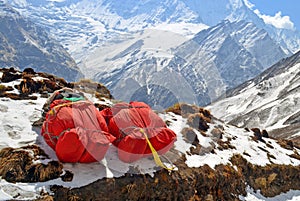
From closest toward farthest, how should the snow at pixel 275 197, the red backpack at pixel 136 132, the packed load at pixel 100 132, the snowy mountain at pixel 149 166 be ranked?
the snowy mountain at pixel 149 166 < the packed load at pixel 100 132 < the red backpack at pixel 136 132 < the snow at pixel 275 197

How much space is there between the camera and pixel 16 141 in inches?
485

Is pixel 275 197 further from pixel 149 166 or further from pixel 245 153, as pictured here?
pixel 149 166

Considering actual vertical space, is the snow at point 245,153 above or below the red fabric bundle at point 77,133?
below

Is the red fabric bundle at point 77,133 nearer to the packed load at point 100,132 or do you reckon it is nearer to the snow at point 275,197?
the packed load at point 100,132

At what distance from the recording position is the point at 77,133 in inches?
431

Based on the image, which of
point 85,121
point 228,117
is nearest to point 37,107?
point 85,121

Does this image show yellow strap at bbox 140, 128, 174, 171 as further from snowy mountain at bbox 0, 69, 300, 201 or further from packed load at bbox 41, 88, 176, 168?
snowy mountain at bbox 0, 69, 300, 201

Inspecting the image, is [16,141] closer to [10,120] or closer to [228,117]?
[10,120]

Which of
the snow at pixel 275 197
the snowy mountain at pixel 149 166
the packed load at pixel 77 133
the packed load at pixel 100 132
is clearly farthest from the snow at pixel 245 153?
the packed load at pixel 77 133

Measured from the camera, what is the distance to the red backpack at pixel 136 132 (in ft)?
39.9

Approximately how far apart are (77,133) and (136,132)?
7.55 feet

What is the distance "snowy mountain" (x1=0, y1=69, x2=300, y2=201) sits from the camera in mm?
10758

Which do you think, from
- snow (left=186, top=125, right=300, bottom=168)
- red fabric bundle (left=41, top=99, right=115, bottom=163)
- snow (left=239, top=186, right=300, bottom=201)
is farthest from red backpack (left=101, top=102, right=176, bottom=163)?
snow (left=239, top=186, right=300, bottom=201)

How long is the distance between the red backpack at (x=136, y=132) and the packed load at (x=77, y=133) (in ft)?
1.56
